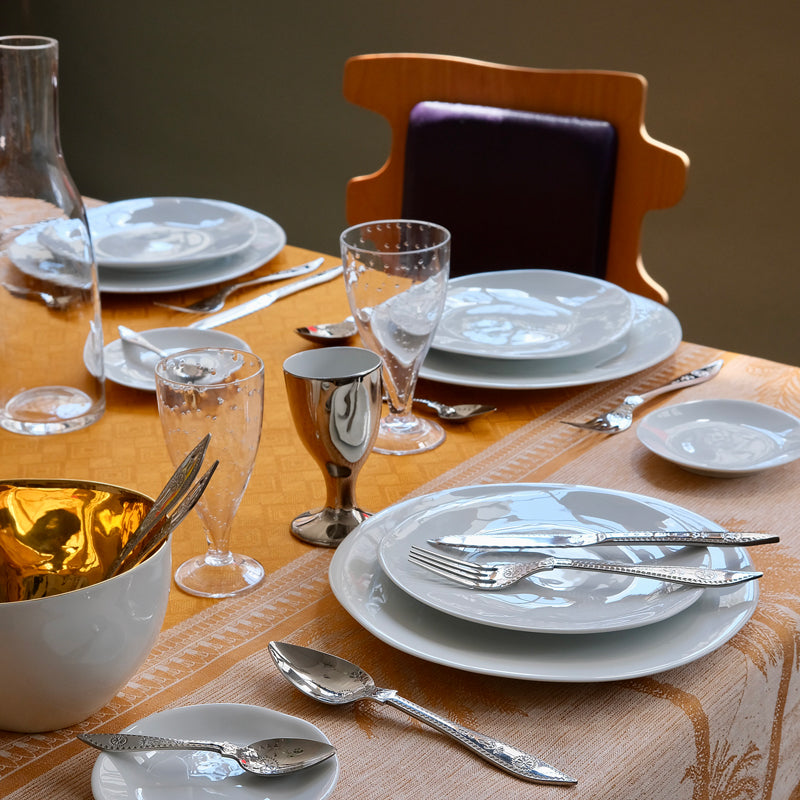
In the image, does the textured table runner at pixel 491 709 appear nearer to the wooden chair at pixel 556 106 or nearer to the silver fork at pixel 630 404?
the silver fork at pixel 630 404

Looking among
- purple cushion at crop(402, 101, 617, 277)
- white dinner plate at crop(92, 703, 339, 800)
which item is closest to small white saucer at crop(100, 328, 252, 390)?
white dinner plate at crop(92, 703, 339, 800)

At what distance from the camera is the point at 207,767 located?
0.50 meters

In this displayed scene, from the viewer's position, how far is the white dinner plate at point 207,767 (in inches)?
19.0

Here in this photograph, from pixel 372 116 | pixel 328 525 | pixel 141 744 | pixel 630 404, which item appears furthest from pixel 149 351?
pixel 372 116

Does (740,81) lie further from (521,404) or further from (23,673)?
(23,673)

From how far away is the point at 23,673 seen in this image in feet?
1.61

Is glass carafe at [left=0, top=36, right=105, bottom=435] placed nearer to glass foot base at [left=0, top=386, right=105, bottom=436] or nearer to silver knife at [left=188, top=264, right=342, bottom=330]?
glass foot base at [left=0, top=386, right=105, bottom=436]

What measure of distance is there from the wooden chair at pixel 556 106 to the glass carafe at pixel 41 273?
841mm

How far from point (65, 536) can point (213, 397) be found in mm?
117

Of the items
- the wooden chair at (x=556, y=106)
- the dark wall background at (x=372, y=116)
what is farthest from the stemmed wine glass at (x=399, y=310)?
the dark wall background at (x=372, y=116)

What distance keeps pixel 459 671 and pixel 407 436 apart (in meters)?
0.32

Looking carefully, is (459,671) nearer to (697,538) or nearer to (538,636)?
(538,636)

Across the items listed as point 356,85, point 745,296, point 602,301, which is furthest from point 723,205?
point 602,301

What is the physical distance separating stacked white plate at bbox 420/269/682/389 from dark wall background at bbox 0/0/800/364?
1.36 m
